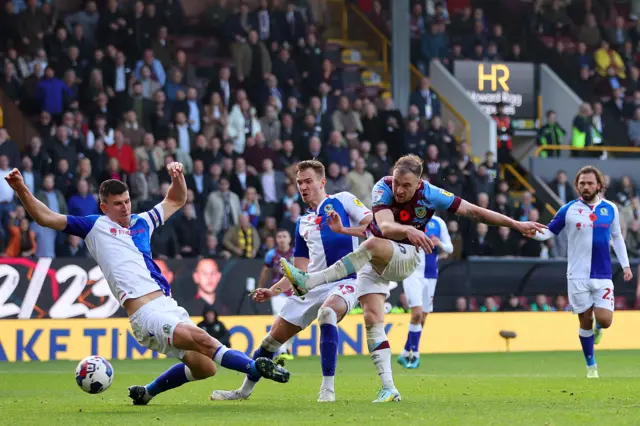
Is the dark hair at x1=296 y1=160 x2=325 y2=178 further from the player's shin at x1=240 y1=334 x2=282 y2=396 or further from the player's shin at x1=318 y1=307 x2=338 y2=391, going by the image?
the player's shin at x1=240 y1=334 x2=282 y2=396

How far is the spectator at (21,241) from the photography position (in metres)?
20.1

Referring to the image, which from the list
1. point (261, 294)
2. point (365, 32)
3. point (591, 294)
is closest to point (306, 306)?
point (261, 294)

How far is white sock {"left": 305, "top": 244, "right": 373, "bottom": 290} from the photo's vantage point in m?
10.5

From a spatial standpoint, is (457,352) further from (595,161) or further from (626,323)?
(595,161)

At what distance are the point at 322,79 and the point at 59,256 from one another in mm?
8277

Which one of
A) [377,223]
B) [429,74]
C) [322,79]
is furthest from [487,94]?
[377,223]

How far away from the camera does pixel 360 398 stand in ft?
37.4

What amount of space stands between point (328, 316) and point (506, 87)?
2184cm

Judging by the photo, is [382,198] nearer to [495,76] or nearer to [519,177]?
[519,177]

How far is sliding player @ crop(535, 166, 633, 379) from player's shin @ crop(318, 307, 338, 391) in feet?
15.7

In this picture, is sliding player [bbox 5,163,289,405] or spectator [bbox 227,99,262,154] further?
spectator [bbox 227,99,262,154]

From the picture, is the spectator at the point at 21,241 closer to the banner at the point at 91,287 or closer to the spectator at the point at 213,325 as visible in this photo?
the banner at the point at 91,287

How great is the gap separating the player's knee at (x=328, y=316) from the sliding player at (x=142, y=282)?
127 centimetres

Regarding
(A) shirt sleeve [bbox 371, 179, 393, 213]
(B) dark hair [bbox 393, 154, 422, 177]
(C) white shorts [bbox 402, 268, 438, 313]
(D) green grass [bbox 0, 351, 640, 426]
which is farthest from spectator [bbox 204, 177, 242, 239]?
(B) dark hair [bbox 393, 154, 422, 177]
